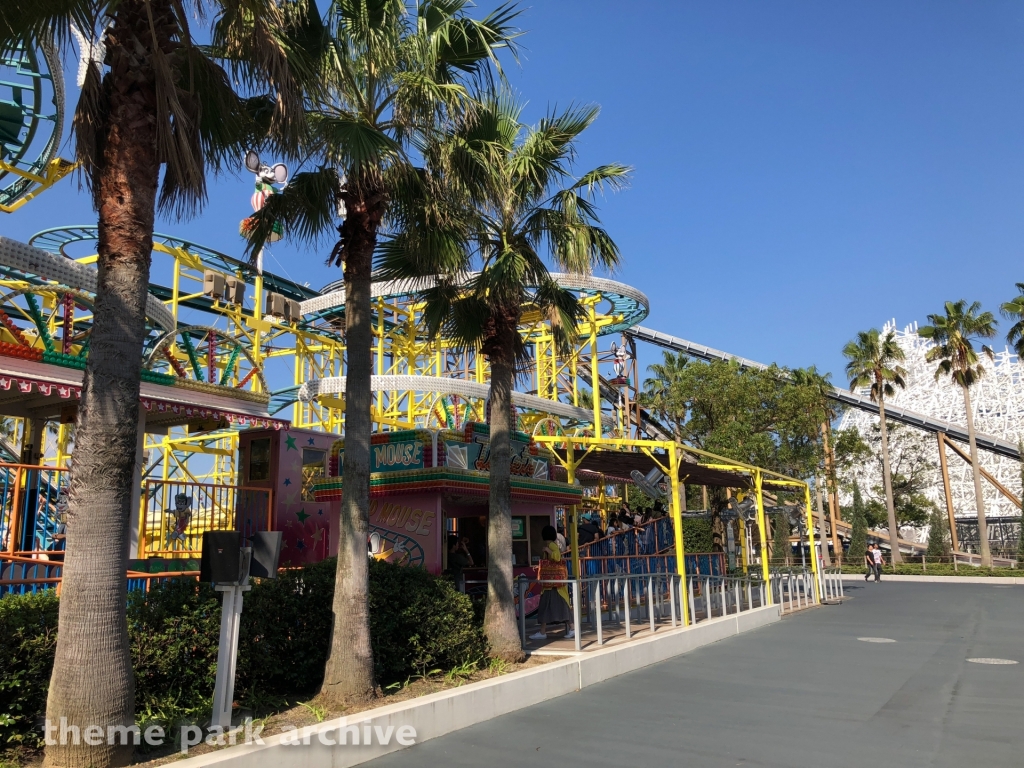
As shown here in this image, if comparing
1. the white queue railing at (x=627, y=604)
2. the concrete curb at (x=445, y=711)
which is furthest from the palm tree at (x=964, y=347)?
the concrete curb at (x=445, y=711)

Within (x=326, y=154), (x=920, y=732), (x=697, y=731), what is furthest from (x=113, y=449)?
(x=920, y=732)

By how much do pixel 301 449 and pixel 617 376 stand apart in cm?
2294

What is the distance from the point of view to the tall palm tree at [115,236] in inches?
207

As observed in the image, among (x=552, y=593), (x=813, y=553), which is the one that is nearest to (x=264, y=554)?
(x=552, y=593)

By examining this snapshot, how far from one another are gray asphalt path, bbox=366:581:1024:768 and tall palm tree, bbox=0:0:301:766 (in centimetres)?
230

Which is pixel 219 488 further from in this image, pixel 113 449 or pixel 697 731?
pixel 697 731

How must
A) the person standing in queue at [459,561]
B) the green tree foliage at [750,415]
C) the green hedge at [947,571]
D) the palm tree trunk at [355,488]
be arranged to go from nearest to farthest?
the palm tree trunk at [355,488] < the person standing in queue at [459,561] < the green tree foliage at [750,415] < the green hedge at [947,571]

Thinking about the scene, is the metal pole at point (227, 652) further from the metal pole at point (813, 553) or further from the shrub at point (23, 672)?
the metal pole at point (813, 553)

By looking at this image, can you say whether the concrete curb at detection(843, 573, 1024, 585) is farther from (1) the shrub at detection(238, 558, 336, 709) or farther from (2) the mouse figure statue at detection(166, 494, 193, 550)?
(1) the shrub at detection(238, 558, 336, 709)

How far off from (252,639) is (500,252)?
5961mm

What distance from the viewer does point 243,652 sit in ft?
23.4

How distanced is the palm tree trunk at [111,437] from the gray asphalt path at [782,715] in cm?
222

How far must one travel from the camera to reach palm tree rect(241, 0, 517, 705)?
25.0 feet

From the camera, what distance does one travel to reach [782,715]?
25.9ft
